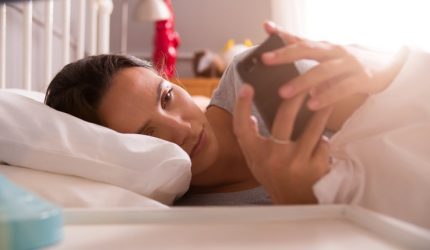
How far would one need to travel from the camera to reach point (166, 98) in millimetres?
931

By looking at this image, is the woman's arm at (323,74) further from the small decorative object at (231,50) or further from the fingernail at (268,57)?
the small decorative object at (231,50)

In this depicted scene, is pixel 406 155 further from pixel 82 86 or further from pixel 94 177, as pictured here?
pixel 82 86

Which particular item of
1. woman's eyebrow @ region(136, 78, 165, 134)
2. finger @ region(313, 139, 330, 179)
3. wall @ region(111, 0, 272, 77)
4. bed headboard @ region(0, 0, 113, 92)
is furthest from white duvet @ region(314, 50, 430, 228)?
wall @ region(111, 0, 272, 77)

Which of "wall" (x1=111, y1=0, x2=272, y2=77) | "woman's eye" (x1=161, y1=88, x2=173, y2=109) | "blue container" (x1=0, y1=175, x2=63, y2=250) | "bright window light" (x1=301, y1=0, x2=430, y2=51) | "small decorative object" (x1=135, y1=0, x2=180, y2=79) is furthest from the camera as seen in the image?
"wall" (x1=111, y1=0, x2=272, y2=77)

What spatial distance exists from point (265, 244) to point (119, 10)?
8.96 ft

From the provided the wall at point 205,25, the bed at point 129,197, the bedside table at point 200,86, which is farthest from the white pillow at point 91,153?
the wall at point 205,25

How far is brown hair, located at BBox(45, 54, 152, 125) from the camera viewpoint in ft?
2.99

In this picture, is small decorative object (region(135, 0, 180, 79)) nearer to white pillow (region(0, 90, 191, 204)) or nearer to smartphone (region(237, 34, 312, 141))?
white pillow (region(0, 90, 191, 204))

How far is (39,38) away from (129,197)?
162 centimetres

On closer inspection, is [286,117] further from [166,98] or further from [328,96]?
[166,98]

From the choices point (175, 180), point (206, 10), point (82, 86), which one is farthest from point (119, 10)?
point (175, 180)

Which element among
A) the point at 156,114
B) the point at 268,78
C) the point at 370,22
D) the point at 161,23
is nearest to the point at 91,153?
the point at 156,114

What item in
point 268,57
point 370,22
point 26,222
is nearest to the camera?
point 26,222

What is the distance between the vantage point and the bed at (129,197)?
419 millimetres
